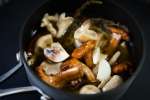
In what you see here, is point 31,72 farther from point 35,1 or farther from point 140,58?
point 35,1

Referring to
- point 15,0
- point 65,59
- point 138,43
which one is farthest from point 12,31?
point 138,43

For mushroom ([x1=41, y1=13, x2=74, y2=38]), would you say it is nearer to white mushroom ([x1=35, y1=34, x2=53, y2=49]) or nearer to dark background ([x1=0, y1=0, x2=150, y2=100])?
white mushroom ([x1=35, y1=34, x2=53, y2=49])

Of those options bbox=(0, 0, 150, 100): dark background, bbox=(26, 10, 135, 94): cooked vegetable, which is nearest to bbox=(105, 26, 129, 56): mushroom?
bbox=(26, 10, 135, 94): cooked vegetable

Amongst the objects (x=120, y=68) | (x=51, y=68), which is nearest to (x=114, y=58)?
(x=120, y=68)

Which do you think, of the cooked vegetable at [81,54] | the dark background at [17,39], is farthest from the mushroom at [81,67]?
the dark background at [17,39]

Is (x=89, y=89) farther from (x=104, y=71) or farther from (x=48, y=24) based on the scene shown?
(x=48, y=24)

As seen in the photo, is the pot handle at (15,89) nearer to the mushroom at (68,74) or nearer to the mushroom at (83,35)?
the mushroom at (68,74)
